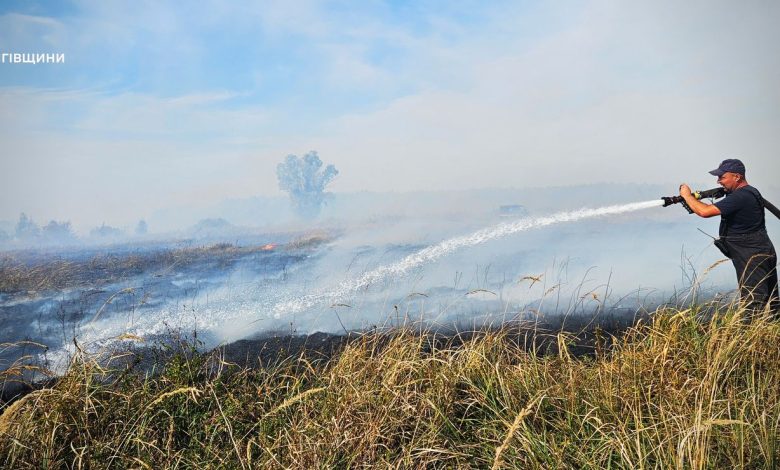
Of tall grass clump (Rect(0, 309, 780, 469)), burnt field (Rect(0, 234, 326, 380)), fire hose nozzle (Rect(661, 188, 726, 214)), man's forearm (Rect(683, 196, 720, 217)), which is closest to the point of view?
tall grass clump (Rect(0, 309, 780, 469))

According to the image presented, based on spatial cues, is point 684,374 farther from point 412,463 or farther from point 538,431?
point 412,463

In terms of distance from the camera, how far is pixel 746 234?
6508mm

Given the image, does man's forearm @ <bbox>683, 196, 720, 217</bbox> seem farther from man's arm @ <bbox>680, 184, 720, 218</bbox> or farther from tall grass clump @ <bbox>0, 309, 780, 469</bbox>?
tall grass clump @ <bbox>0, 309, 780, 469</bbox>

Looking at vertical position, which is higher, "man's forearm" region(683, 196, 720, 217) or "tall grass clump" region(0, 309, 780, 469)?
"man's forearm" region(683, 196, 720, 217)

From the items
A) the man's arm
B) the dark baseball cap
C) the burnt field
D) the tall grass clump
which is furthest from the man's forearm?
the burnt field

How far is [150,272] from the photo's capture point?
17.3m

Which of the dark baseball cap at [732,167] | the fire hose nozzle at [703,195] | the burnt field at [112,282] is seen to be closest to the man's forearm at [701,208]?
the fire hose nozzle at [703,195]

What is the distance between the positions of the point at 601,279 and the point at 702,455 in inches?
477

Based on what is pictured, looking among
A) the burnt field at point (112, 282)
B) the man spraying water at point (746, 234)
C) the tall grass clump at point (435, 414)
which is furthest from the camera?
the burnt field at point (112, 282)

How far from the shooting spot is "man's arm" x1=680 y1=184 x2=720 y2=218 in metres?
6.52

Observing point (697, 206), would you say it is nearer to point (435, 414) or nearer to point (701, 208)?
point (701, 208)

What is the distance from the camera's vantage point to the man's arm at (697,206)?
652 cm

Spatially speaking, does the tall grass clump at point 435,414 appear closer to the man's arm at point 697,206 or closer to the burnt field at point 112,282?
the man's arm at point 697,206

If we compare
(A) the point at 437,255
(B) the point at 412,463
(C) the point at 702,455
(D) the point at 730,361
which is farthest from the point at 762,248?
(A) the point at 437,255
